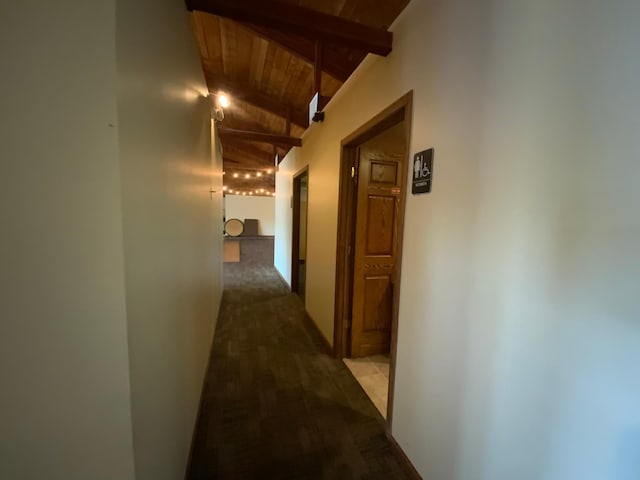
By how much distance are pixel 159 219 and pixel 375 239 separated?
6.42ft

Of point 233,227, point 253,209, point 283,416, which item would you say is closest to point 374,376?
point 283,416

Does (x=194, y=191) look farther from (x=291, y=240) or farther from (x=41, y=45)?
(x=291, y=240)

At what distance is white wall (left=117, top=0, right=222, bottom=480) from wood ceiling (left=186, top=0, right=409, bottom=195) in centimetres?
54

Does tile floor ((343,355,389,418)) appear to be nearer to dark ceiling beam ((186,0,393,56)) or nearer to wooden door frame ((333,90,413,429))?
wooden door frame ((333,90,413,429))

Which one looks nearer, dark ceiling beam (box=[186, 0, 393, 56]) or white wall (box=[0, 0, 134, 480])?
white wall (box=[0, 0, 134, 480])

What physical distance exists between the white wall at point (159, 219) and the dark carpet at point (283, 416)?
312 mm

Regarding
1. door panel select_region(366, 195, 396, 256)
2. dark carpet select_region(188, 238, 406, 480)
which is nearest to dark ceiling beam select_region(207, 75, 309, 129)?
door panel select_region(366, 195, 396, 256)

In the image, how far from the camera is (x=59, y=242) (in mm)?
576

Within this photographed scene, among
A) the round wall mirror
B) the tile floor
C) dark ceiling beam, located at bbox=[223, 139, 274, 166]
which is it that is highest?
dark ceiling beam, located at bbox=[223, 139, 274, 166]

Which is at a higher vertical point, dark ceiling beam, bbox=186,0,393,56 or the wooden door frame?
dark ceiling beam, bbox=186,0,393,56

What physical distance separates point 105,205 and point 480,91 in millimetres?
1295

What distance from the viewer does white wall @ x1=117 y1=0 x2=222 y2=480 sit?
2.28 feet

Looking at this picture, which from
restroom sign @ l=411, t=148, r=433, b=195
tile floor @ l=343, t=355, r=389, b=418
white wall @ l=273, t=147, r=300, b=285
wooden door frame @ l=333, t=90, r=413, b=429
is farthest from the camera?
white wall @ l=273, t=147, r=300, b=285

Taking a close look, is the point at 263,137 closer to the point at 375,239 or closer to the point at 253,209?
the point at 375,239
